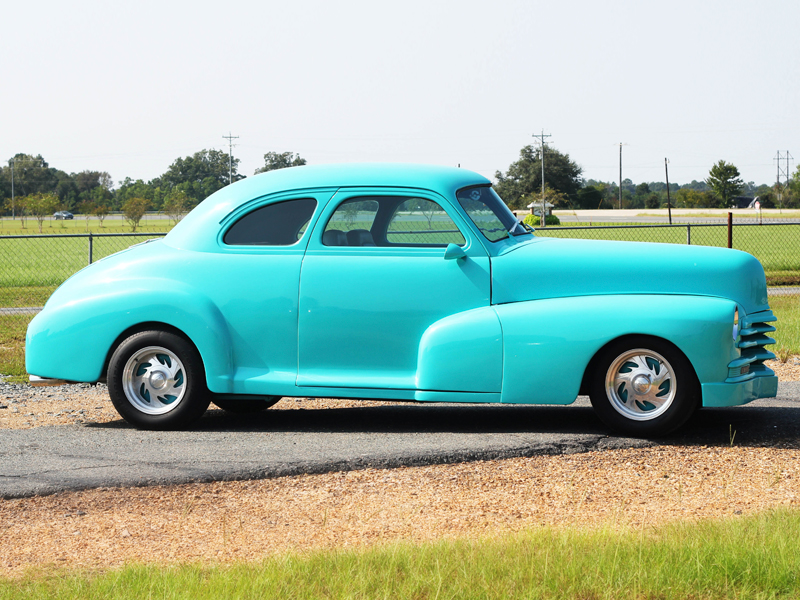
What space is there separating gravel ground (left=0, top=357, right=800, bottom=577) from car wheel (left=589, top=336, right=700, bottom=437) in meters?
0.20

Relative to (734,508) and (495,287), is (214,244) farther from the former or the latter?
(734,508)

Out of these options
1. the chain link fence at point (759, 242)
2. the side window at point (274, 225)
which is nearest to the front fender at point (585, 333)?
the side window at point (274, 225)

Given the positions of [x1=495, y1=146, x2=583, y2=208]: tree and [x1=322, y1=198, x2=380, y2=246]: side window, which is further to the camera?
[x1=495, y1=146, x2=583, y2=208]: tree

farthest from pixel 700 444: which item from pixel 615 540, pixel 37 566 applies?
pixel 37 566

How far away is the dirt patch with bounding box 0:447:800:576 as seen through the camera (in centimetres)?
407

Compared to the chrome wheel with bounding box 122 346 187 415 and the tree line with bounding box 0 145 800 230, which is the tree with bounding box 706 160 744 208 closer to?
the tree line with bounding box 0 145 800 230

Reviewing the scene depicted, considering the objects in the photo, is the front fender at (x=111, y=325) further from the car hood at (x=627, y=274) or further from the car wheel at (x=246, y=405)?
the car hood at (x=627, y=274)

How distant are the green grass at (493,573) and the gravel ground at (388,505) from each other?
0.32 meters

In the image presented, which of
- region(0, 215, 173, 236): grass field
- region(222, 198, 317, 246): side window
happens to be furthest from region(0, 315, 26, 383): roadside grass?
region(0, 215, 173, 236): grass field

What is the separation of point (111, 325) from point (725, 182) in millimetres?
101726

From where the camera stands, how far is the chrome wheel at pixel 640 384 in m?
5.61

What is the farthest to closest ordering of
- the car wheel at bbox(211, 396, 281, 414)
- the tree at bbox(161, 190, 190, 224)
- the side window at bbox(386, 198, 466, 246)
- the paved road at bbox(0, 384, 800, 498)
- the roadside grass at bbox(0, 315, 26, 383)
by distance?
the tree at bbox(161, 190, 190, 224) < the roadside grass at bbox(0, 315, 26, 383) < the car wheel at bbox(211, 396, 281, 414) < the side window at bbox(386, 198, 466, 246) < the paved road at bbox(0, 384, 800, 498)

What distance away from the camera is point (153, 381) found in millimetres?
6238

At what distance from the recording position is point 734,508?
14.8ft
